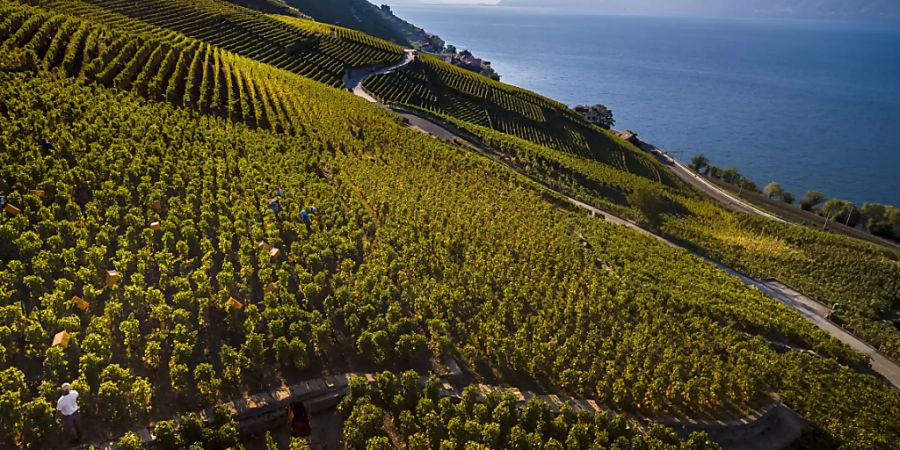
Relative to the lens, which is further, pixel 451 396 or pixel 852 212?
pixel 852 212

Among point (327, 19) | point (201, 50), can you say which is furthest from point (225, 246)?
point (327, 19)

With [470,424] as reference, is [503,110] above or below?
above

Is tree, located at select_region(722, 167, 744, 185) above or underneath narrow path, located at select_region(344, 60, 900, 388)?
above

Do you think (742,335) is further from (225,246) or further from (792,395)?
(225,246)

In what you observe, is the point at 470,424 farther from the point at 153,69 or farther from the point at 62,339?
the point at 153,69

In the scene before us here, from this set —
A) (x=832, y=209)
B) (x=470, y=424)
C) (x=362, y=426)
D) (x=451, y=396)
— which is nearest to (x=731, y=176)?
(x=832, y=209)

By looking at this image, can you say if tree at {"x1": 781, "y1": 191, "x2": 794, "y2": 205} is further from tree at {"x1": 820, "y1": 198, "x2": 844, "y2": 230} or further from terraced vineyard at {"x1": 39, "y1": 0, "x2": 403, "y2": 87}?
terraced vineyard at {"x1": 39, "y1": 0, "x2": 403, "y2": 87}

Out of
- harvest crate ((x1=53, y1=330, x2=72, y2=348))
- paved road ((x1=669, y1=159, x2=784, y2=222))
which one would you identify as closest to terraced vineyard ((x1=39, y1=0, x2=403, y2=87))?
harvest crate ((x1=53, y1=330, x2=72, y2=348))
